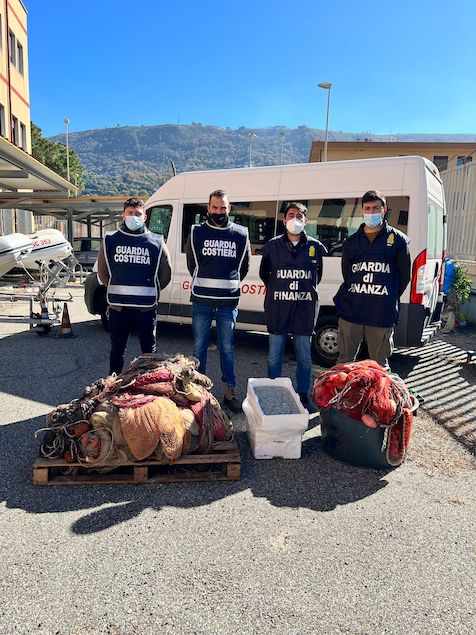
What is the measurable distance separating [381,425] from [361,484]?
1.48ft

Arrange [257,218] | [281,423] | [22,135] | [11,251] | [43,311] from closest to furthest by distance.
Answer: [281,423], [257,218], [43,311], [11,251], [22,135]

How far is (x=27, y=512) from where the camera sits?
295 cm

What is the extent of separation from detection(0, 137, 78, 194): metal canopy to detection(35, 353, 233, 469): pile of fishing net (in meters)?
10.4

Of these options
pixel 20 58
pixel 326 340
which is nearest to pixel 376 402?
pixel 326 340

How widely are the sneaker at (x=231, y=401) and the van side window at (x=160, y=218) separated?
11.7ft

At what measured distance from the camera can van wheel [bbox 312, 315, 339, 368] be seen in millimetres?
6426

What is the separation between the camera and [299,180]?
253 inches

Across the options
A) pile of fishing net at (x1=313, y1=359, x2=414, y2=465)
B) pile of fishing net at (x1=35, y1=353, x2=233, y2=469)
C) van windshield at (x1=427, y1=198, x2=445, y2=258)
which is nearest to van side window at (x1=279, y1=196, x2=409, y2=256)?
van windshield at (x1=427, y1=198, x2=445, y2=258)

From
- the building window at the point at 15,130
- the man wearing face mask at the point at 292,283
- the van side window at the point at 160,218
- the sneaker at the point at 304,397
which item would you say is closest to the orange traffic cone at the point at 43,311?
the van side window at the point at 160,218

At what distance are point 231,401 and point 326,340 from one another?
7.20 ft

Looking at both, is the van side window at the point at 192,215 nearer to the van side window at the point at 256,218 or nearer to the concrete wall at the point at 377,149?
the van side window at the point at 256,218

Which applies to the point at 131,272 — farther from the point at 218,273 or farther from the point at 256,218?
the point at 256,218

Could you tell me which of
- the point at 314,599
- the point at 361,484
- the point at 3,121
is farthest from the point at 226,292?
the point at 3,121

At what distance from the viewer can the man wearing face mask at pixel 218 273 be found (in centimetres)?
459
